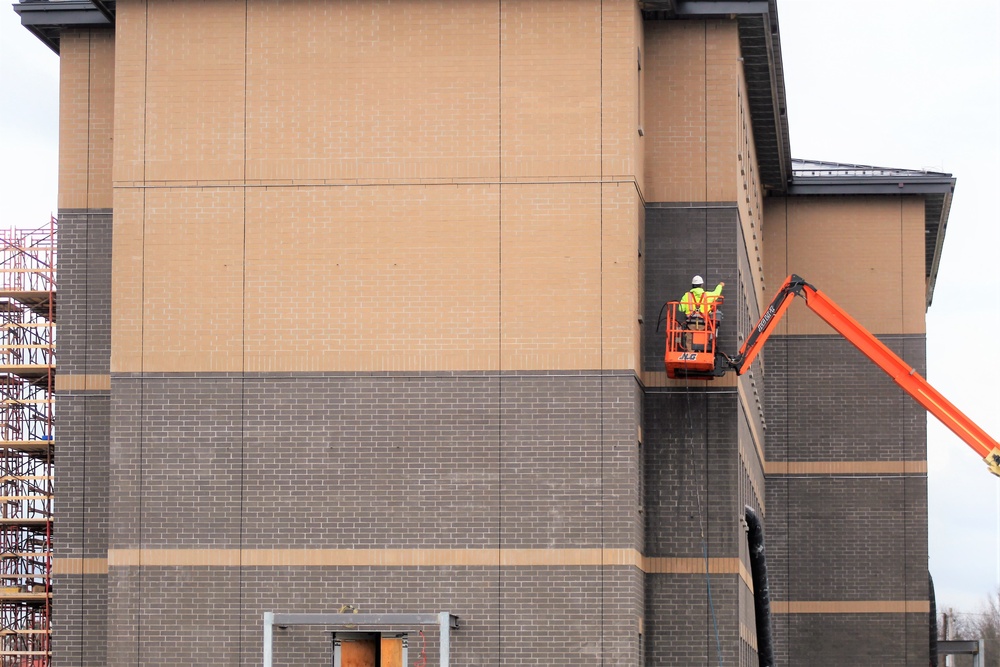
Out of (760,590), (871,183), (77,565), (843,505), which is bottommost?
(760,590)

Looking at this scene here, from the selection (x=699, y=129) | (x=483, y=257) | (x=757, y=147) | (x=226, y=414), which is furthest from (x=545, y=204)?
(x=757, y=147)

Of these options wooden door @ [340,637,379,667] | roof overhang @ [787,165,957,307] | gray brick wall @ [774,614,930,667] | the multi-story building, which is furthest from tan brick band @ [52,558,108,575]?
roof overhang @ [787,165,957,307]

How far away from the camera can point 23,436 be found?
47125 mm

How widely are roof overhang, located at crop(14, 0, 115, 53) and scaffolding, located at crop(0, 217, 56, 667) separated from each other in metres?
8.49

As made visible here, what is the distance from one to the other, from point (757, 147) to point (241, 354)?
20266 mm

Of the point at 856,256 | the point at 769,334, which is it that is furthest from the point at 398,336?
the point at 856,256

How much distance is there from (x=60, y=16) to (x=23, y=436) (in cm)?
1277

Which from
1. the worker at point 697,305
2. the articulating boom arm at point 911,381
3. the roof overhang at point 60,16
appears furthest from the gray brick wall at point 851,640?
the roof overhang at point 60,16

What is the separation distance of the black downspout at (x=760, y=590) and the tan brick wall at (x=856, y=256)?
13598mm

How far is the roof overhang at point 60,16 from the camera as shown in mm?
38938

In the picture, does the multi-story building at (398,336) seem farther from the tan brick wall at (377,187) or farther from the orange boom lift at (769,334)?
the orange boom lift at (769,334)

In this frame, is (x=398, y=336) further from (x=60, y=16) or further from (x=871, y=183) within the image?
(x=871, y=183)

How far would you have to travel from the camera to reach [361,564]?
34969 millimetres

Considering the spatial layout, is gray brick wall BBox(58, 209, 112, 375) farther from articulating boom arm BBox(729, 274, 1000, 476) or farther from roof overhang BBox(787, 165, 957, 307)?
roof overhang BBox(787, 165, 957, 307)
